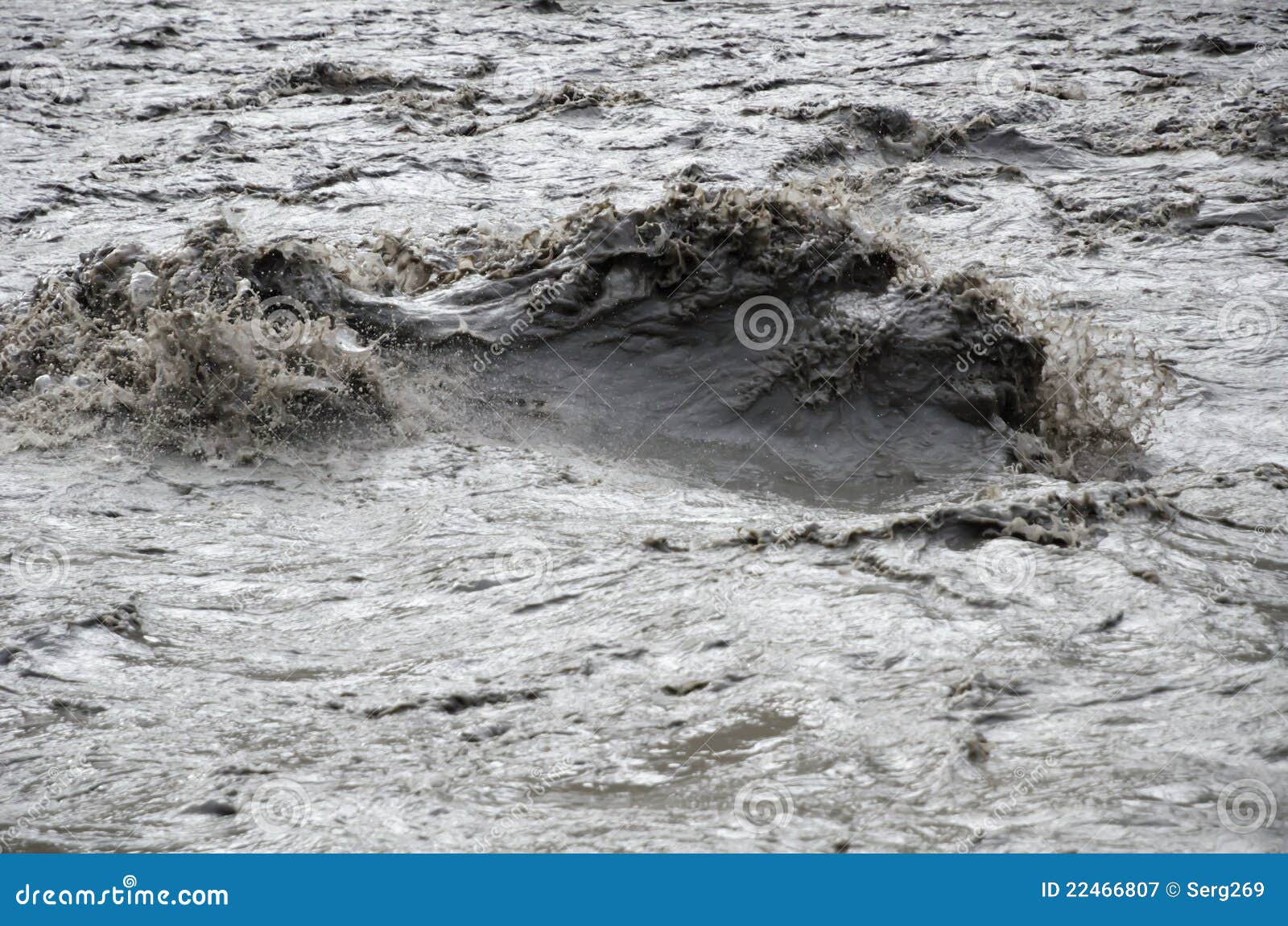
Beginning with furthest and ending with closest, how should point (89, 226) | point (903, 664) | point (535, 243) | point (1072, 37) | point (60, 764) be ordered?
point (1072, 37)
point (89, 226)
point (535, 243)
point (903, 664)
point (60, 764)

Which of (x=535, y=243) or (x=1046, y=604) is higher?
(x=535, y=243)

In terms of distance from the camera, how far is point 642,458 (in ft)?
16.6

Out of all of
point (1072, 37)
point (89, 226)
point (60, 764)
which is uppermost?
point (1072, 37)

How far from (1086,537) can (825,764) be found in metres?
1.52

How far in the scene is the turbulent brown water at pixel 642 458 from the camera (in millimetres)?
2805

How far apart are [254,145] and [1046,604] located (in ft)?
23.2

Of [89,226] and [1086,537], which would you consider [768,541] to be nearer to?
[1086,537]

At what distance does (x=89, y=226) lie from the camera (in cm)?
752

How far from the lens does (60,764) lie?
2945 mm

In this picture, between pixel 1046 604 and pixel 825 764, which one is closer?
pixel 825 764

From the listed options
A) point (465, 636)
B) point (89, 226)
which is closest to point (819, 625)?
point (465, 636)

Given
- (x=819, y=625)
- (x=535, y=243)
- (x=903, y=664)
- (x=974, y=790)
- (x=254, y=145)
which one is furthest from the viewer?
(x=254, y=145)

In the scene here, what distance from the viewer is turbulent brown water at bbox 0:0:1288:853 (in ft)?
9.20

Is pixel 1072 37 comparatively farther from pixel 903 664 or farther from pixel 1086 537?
pixel 903 664
